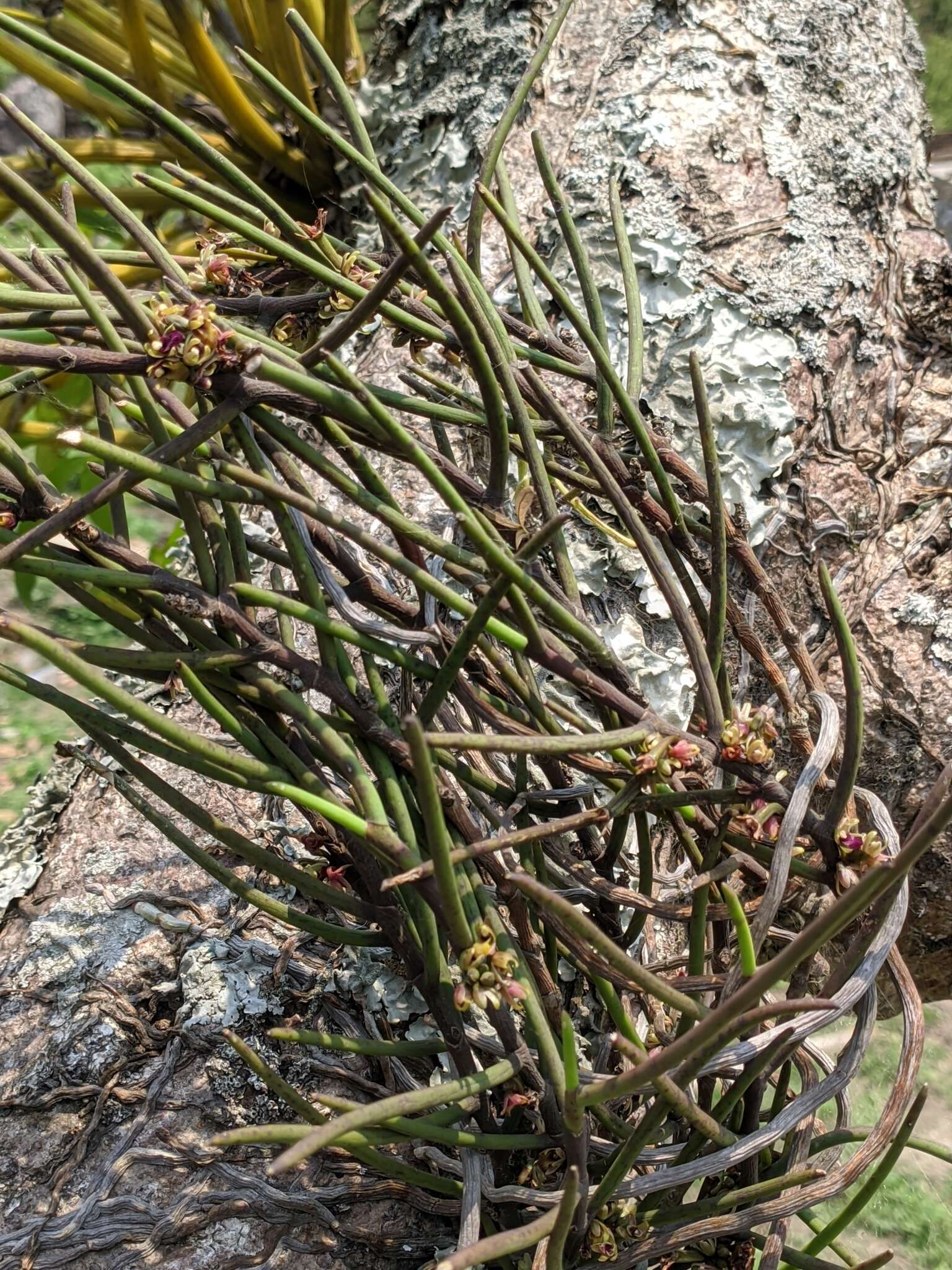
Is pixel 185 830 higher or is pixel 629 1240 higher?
pixel 185 830

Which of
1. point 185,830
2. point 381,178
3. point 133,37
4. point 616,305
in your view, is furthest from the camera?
point 133,37

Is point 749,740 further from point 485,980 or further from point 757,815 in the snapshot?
point 485,980

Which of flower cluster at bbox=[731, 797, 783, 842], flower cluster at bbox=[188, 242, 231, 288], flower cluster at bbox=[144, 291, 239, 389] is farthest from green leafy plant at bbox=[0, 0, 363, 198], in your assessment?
flower cluster at bbox=[731, 797, 783, 842]

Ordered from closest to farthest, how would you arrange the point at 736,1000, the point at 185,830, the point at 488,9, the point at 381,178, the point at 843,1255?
the point at 736,1000 → the point at 381,178 → the point at 843,1255 → the point at 185,830 → the point at 488,9

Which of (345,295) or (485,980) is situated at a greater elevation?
(345,295)

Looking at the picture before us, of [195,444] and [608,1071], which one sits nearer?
[195,444]

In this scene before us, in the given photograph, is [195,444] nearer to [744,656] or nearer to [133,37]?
[744,656]

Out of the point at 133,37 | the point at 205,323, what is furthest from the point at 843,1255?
the point at 133,37

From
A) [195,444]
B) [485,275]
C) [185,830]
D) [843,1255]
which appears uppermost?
[485,275]

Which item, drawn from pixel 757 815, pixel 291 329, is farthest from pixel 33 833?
pixel 757 815
